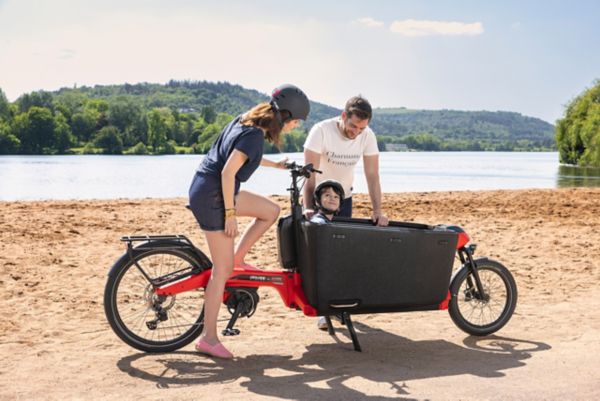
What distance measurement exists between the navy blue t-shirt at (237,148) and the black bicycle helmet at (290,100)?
0.24 metres

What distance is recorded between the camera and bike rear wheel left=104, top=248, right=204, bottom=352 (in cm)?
469

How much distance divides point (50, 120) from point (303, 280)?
94.0 m

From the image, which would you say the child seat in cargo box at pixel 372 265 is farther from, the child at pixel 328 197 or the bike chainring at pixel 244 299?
the bike chainring at pixel 244 299

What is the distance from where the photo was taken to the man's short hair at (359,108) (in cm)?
495

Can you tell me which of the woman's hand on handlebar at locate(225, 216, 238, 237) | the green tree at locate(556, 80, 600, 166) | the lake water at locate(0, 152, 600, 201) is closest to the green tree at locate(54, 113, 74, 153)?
the lake water at locate(0, 152, 600, 201)

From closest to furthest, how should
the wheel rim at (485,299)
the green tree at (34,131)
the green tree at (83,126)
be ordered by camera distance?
the wheel rim at (485,299), the green tree at (34,131), the green tree at (83,126)

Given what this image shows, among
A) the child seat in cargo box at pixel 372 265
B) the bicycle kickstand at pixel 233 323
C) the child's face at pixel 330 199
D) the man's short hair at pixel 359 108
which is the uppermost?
the man's short hair at pixel 359 108

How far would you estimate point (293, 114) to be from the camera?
4512 mm

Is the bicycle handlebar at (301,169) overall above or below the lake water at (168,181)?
above

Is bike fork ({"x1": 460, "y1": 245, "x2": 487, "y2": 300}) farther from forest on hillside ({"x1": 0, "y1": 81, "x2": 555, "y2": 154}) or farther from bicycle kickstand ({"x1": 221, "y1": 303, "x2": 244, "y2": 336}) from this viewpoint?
forest on hillside ({"x1": 0, "y1": 81, "x2": 555, "y2": 154})

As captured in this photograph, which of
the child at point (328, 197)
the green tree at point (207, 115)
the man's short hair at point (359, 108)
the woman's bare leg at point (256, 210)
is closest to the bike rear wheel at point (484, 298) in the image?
the child at point (328, 197)

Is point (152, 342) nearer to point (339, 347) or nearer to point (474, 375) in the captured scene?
point (339, 347)

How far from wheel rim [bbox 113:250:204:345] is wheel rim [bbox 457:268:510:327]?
204 centimetres

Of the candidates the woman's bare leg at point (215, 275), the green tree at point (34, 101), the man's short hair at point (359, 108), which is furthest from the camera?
the green tree at point (34, 101)
